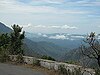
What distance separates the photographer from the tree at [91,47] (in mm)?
16009

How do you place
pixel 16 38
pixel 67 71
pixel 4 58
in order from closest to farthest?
pixel 67 71 < pixel 4 58 < pixel 16 38

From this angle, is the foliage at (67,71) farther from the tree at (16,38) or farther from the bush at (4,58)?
the tree at (16,38)

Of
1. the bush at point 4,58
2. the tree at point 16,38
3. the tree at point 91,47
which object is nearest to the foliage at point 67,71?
the tree at point 91,47

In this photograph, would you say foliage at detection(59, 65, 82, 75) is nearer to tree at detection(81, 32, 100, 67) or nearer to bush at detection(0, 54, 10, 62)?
tree at detection(81, 32, 100, 67)

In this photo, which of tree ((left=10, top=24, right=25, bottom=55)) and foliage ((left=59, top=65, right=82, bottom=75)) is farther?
tree ((left=10, top=24, right=25, bottom=55))

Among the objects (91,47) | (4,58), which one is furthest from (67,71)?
(4,58)

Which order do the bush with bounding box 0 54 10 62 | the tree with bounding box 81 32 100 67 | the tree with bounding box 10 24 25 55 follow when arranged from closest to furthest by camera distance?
the tree with bounding box 81 32 100 67 < the bush with bounding box 0 54 10 62 < the tree with bounding box 10 24 25 55

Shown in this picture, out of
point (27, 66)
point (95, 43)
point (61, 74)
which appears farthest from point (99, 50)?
point (27, 66)

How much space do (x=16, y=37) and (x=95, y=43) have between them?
53.2 ft

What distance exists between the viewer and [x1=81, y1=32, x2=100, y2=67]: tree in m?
16.0

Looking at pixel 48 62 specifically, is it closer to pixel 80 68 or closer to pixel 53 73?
pixel 53 73

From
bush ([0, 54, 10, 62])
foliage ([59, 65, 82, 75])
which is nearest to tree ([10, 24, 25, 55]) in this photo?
bush ([0, 54, 10, 62])

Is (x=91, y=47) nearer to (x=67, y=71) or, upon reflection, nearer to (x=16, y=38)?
(x=67, y=71)

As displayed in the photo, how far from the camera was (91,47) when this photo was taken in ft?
53.5
